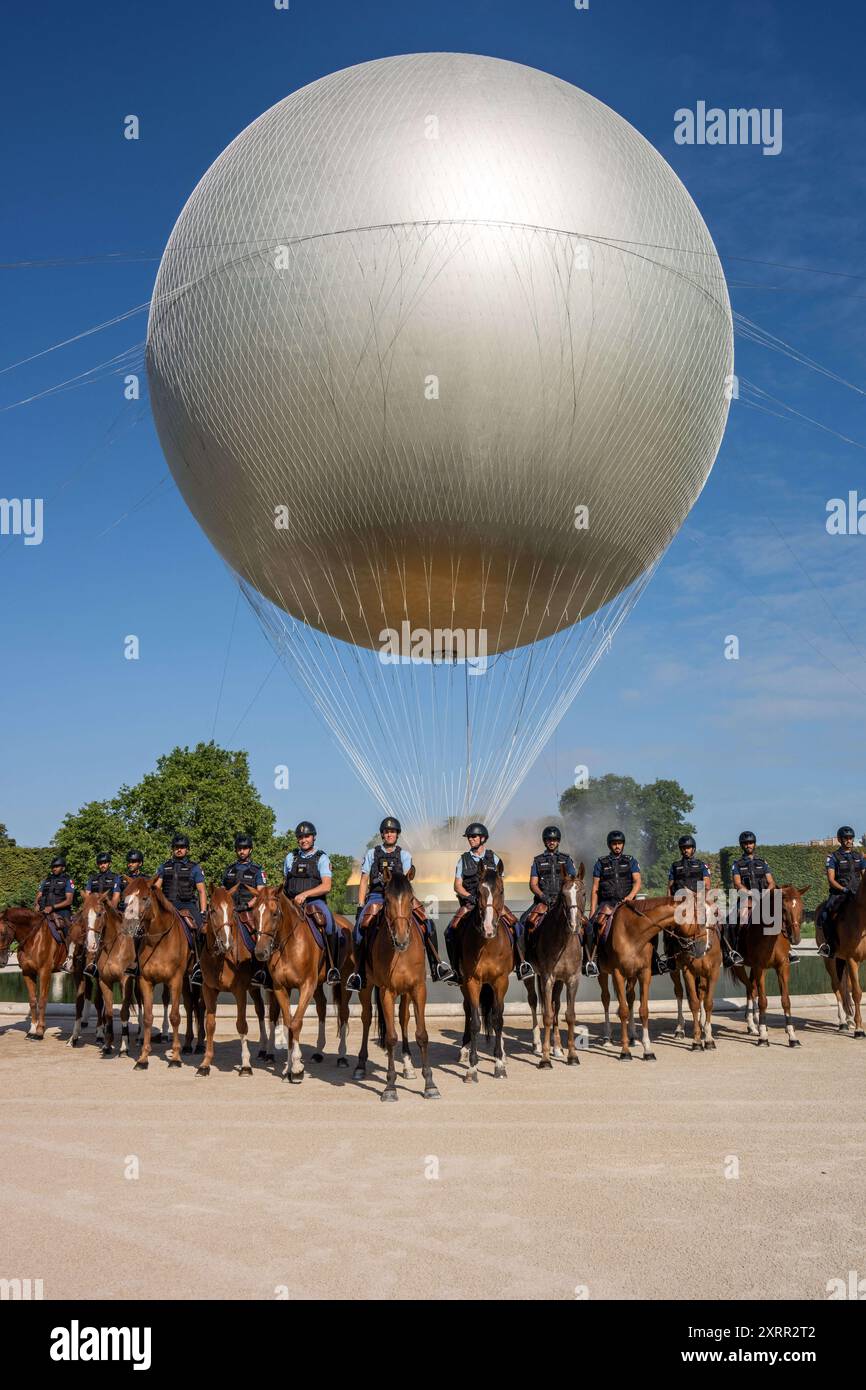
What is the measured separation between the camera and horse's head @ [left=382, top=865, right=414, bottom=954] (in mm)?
10844

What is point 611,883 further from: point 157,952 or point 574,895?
point 157,952

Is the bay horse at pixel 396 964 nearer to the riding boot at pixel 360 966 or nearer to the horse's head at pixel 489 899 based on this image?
the riding boot at pixel 360 966

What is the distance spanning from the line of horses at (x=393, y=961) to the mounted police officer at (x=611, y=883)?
0.36 m

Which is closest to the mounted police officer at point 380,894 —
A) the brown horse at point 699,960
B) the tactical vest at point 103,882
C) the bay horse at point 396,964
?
the bay horse at point 396,964

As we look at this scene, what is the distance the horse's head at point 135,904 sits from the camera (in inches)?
507

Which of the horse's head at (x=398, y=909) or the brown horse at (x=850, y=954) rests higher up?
the horse's head at (x=398, y=909)

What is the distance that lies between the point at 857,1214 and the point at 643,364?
16.0m

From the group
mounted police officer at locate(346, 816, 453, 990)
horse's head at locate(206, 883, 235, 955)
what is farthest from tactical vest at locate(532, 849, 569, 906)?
horse's head at locate(206, 883, 235, 955)

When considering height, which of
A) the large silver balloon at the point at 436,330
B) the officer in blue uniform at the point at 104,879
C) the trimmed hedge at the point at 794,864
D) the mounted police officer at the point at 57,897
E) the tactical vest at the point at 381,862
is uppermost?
the large silver balloon at the point at 436,330

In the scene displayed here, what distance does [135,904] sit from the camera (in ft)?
42.3

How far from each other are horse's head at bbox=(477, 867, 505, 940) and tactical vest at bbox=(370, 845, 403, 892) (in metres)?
1.25

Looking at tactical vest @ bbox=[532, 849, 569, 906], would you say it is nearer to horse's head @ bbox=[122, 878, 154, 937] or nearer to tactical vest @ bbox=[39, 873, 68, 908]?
horse's head @ bbox=[122, 878, 154, 937]

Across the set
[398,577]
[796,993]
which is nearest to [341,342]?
[398,577]

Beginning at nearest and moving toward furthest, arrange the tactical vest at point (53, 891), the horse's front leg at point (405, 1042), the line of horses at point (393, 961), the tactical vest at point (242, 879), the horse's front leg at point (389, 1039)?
the horse's front leg at point (389, 1039) < the line of horses at point (393, 961) < the horse's front leg at point (405, 1042) < the tactical vest at point (242, 879) < the tactical vest at point (53, 891)
